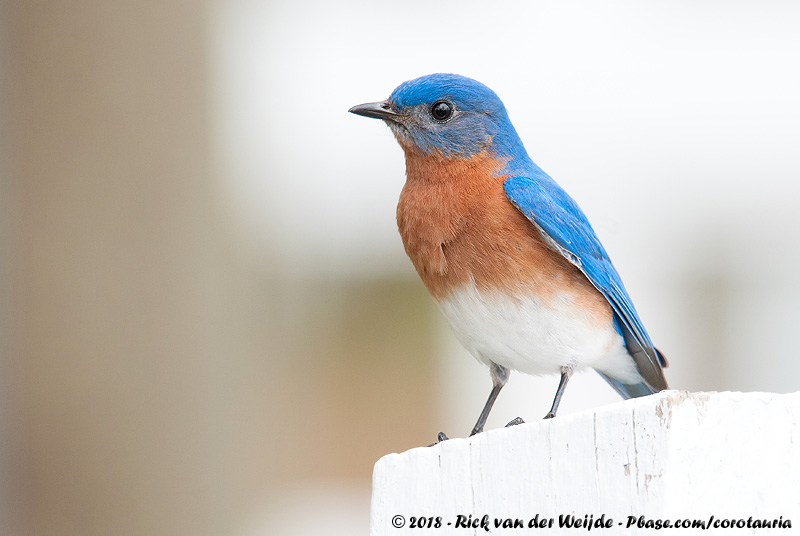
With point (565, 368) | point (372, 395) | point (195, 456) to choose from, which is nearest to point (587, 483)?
point (565, 368)

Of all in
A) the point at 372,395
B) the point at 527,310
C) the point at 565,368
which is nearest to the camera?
the point at 527,310

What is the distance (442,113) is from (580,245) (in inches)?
31.7

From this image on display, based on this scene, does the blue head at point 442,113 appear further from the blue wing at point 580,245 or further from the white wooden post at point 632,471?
the white wooden post at point 632,471

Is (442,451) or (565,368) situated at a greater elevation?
(442,451)

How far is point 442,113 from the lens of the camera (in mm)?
3680

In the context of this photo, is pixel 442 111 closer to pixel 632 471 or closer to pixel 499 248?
pixel 499 248

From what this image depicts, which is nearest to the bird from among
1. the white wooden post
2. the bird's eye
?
the bird's eye

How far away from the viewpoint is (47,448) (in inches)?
200

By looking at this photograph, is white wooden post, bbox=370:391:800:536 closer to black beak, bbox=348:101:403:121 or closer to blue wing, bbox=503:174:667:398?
blue wing, bbox=503:174:667:398

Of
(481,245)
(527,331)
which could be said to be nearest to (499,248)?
(481,245)

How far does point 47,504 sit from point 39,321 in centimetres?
99

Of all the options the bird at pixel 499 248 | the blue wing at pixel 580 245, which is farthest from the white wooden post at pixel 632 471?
the blue wing at pixel 580 245

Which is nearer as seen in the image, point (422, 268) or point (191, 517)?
point (422, 268)

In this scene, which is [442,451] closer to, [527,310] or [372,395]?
[527,310]
